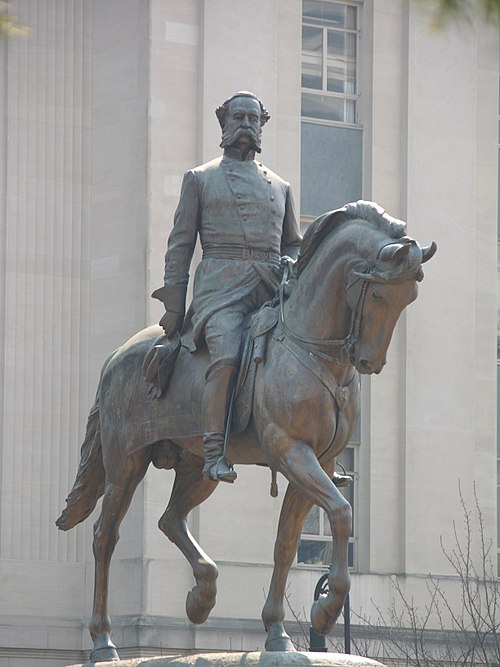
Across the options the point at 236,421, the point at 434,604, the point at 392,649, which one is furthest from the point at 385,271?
the point at 434,604

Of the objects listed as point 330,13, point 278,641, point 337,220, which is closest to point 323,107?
point 330,13

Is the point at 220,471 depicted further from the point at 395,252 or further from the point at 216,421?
the point at 395,252

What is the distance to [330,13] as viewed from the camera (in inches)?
1267

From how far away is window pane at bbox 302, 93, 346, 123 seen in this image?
3184 centimetres

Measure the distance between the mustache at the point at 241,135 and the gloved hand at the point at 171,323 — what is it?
1258mm

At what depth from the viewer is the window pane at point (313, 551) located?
100ft

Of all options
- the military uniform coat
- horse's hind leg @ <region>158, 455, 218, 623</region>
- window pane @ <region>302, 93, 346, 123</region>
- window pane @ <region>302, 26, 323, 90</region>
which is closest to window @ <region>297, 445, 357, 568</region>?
window pane @ <region>302, 93, 346, 123</region>

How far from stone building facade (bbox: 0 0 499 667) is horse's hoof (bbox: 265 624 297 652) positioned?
1580 centimetres

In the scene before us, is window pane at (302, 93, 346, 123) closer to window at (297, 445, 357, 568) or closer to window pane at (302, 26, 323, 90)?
window pane at (302, 26, 323, 90)

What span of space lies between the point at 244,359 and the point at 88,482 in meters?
2.32

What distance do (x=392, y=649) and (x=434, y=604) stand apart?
2193mm

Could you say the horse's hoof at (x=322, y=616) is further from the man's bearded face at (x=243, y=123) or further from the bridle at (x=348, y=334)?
the man's bearded face at (x=243, y=123)

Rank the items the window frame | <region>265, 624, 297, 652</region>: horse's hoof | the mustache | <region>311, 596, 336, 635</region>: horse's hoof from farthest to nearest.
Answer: the window frame → the mustache → <region>265, 624, 297, 652</region>: horse's hoof → <region>311, 596, 336, 635</region>: horse's hoof

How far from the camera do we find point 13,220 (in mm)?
30359
